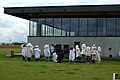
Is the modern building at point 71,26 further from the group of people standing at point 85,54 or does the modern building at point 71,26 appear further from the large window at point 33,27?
the group of people standing at point 85,54

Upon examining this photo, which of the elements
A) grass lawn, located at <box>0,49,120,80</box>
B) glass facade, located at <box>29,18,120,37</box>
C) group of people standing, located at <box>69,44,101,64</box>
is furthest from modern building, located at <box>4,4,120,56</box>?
grass lawn, located at <box>0,49,120,80</box>

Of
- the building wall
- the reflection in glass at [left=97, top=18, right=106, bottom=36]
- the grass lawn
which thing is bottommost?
the grass lawn

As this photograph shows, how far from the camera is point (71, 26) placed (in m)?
46.9

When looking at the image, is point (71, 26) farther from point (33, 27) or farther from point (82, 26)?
point (33, 27)

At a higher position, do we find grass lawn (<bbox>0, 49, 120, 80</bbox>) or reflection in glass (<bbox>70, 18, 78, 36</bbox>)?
reflection in glass (<bbox>70, 18, 78, 36</bbox>)

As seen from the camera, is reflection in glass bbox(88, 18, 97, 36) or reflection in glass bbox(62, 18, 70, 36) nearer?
reflection in glass bbox(88, 18, 97, 36)

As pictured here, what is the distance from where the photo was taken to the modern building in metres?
44.3

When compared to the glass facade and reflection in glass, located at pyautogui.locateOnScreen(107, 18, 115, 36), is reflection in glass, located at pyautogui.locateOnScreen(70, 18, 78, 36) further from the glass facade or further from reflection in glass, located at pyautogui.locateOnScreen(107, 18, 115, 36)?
reflection in glass, located at pyautogui.locateOnScreen(107, 18, 115, 36)

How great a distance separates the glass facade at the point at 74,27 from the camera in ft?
150

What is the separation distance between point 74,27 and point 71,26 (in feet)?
1.39

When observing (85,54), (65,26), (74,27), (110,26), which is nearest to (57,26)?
(65,26)

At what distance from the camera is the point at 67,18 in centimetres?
4725

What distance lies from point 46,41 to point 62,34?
7.50ft

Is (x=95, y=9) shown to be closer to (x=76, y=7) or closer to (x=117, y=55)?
(x=76, y=7)
